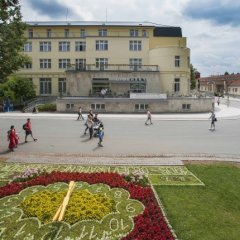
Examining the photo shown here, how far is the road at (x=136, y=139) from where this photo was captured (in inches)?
856

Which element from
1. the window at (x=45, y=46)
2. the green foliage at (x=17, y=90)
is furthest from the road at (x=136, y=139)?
the window at (x=45, y=46)

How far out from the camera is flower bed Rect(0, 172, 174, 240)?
9461 millimetres

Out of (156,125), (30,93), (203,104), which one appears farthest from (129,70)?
(156,125)

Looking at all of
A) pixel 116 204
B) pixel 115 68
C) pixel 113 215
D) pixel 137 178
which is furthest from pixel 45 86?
pixel 113 215

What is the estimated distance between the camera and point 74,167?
17.2m

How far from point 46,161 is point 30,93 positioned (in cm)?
3722

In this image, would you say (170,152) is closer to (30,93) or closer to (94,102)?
(94,102)

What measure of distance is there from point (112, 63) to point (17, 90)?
55.3 feet

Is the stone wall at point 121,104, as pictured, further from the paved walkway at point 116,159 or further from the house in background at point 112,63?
the paved walkway at point 116,159

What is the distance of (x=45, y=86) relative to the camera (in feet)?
202

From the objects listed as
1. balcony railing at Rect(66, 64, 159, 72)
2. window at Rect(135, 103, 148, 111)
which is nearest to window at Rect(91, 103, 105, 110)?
window at Rect(135, 103, 148, 111)

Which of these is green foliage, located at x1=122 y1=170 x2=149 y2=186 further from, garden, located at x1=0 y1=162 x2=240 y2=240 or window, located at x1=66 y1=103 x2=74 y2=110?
window, located at x1=66 y1=103 x2=74 y2=110

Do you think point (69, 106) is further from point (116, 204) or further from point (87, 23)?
point (116, 204)

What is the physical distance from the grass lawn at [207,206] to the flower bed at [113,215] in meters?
0.57
